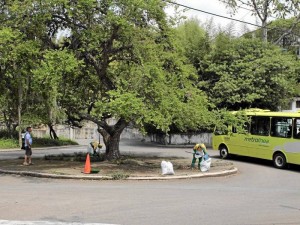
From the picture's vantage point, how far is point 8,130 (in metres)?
33.6

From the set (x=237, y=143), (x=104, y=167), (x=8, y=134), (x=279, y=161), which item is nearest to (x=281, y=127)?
(x=279, y=161)

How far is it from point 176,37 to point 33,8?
5.92 m

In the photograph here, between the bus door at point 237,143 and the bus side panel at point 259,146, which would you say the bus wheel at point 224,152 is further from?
the bus side panel at point 259,146

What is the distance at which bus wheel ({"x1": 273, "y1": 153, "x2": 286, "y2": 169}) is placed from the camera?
1956 cm

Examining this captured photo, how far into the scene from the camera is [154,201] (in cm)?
1066

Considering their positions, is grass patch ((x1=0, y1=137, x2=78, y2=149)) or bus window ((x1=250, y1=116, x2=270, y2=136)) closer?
bus window ((x1=250, y1=116, x2=270, y2=136))

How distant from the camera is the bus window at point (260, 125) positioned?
20.7 metres

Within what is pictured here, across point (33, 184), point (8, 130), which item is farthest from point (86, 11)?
point (8, 130)

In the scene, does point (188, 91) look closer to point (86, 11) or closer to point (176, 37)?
point (176, 37)

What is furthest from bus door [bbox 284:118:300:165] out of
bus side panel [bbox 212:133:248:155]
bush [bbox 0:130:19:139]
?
bush [bbox 0:130:19:139]

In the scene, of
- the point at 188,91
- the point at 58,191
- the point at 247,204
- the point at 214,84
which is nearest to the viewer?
the point at 247,204

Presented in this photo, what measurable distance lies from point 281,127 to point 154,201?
1128 cm

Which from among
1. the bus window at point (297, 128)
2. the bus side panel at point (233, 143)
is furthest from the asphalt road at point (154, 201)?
the bus side panel at point (233, 143)

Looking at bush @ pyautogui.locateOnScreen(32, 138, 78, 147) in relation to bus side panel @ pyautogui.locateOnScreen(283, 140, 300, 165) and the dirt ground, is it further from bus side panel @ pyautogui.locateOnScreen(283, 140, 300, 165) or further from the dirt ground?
bus side panel @ pyautogui.locateOnScreen(283, 140, 300, 165)
